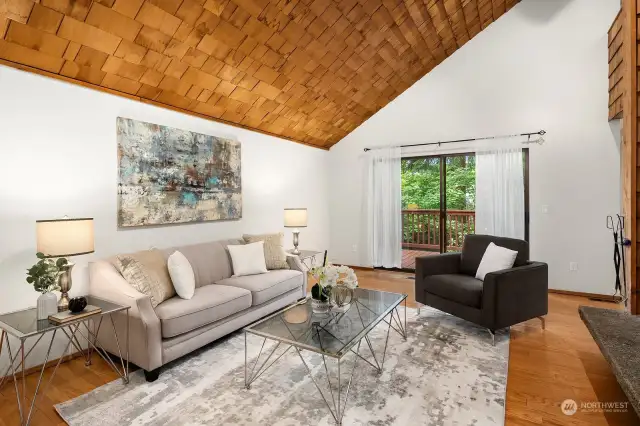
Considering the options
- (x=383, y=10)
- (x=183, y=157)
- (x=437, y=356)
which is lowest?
(x=437, y=356)

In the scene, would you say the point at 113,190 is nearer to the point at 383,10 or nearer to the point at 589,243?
the point at 383,10

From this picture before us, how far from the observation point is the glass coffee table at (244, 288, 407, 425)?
1.98 m

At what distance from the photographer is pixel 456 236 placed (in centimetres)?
527

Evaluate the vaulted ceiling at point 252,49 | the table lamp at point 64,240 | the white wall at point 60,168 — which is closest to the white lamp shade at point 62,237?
the table lamp at point 64,240

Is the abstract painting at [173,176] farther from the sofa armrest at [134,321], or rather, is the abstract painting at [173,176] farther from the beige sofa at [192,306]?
the sofa armrest at [134,321]

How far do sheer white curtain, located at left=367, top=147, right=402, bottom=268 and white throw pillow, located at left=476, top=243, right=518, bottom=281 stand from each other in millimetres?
2108

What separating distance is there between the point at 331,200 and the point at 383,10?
328cm

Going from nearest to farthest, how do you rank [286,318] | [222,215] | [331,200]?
1. [286,318]
2. [222,215]
3. [331,200]

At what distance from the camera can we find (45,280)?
2.13m

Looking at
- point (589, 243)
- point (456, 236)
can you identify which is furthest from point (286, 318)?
point (589, 243)

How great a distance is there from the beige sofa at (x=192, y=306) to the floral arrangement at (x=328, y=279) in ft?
2.89

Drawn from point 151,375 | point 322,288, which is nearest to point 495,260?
point 322,288

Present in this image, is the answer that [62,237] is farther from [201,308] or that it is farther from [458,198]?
[458,198]

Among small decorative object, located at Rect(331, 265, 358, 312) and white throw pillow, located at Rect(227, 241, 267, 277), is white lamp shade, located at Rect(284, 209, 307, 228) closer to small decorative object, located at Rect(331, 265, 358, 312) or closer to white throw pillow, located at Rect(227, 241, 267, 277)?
white throw pillow, located at Rect(227, 241, 267, 277)
